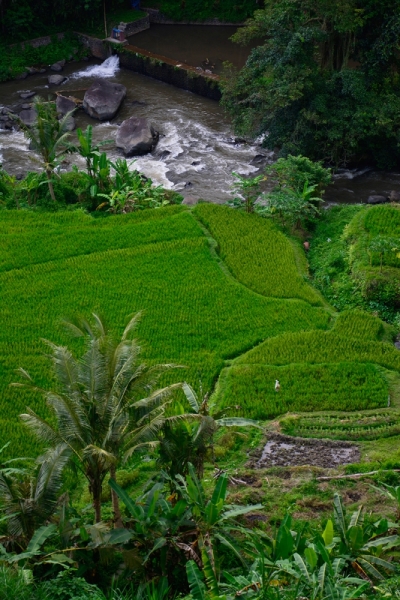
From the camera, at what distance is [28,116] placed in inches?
1046

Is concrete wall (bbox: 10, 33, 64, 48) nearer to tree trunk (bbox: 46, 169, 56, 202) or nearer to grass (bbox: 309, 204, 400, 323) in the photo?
tree trunk (bbox: 46, 169, 56, 202)

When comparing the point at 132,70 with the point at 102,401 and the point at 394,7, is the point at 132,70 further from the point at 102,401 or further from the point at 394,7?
the point at 102,401

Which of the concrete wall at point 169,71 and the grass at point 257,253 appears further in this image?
the concrete wall at point 169,71

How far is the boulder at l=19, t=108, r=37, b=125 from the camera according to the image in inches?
1039

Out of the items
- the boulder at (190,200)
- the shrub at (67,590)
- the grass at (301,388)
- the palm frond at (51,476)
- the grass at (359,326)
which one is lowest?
the grass at (301,388)

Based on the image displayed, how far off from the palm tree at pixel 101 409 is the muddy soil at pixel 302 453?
279 centimetres

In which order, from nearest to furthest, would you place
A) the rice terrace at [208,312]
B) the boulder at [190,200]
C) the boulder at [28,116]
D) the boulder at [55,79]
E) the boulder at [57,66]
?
the rice terrace at [208,312], the boulder at [190,200], the boulder at [28,116], the boulder at [55,79], the boulder at [57,66]

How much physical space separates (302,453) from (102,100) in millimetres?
18365

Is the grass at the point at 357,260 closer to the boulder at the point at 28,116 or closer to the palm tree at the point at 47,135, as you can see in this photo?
the palm tree at the point at 47,135

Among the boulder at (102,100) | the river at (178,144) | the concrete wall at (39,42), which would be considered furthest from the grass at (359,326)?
the concrete wall at (39,42)

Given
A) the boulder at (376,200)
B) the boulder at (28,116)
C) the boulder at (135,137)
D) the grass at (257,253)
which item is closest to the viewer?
the grass at (257,253)

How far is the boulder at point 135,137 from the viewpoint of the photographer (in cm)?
2462

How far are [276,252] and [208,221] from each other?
209 centimetres

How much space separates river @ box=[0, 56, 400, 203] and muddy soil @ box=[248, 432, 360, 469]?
10786 mm
